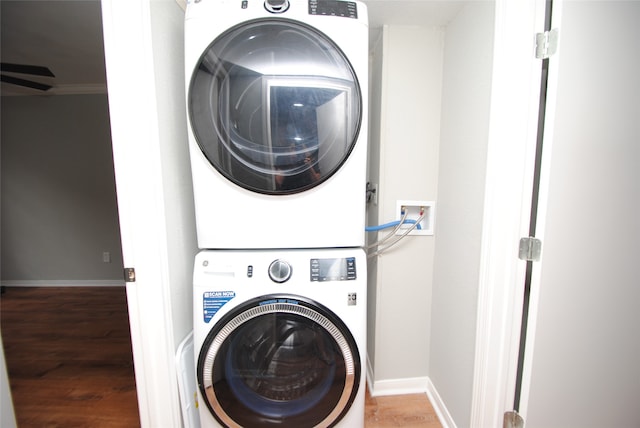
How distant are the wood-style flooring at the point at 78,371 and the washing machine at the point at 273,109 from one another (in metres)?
1.25

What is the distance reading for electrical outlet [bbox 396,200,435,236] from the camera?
1381 millimetres

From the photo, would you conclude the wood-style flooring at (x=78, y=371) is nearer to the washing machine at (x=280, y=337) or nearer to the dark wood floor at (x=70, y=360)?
the dark wood floor at (x=70, y=360)

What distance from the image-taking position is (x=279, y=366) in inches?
38.2

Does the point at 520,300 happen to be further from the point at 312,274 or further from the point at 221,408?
the point at 221,408

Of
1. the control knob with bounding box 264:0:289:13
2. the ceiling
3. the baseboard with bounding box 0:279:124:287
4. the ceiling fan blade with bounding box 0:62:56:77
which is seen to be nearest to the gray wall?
the baseboard with bounding box 0:279:124:287

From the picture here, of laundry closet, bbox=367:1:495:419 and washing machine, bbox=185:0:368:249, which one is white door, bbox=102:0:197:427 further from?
laundry closet, bbox=367:1:495:419

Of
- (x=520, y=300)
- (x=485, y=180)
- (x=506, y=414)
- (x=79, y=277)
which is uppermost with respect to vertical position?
(x=485, y=180)

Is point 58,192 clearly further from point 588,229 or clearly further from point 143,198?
point 588,229

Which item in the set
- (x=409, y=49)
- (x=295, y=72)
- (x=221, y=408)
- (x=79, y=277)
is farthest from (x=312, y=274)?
(x=79, y=277)

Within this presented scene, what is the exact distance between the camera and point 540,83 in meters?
0.90

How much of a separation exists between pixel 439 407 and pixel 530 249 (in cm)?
101

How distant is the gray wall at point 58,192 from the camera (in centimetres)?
306

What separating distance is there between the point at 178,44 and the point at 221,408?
143 centimetres

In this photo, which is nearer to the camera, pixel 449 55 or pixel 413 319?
pixel 449 55
